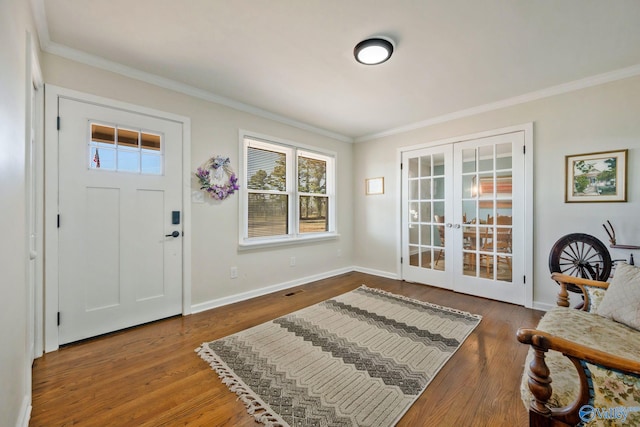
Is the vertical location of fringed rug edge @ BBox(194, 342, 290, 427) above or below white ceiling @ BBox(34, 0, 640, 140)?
below

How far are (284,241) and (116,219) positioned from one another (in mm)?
1965

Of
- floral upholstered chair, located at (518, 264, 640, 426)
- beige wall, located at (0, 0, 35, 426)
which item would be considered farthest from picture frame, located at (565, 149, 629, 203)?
beige wall, located at (0, 0, 35, 426)

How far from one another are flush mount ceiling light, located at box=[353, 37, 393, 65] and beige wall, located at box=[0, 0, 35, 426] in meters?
2.01

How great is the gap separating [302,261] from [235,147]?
1945mm

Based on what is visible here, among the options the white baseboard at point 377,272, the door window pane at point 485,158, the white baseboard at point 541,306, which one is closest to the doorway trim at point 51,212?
the white baseboard at point 377,272

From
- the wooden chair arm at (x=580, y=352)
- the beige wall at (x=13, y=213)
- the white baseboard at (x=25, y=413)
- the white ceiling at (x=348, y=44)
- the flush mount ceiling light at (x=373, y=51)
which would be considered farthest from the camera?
the flush mount ceiling light at (x=373, y=51)

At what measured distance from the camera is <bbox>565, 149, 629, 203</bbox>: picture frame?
258 centimetres

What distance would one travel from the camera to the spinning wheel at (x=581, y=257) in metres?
2.40

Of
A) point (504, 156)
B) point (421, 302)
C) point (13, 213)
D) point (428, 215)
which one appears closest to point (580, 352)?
point (421, 302)

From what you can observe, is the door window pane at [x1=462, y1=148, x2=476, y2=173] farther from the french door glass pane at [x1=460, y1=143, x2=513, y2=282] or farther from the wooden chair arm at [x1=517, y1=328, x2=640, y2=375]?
the wooden chair arm at [x1=517, y1=328, x2=640, y2=375]

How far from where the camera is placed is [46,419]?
1443 mm

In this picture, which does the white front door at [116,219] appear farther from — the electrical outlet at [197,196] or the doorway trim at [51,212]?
the electrical outlet at [197,196]

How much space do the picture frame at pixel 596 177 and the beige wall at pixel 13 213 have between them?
4.38 meters

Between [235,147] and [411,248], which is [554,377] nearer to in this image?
[411,248]
